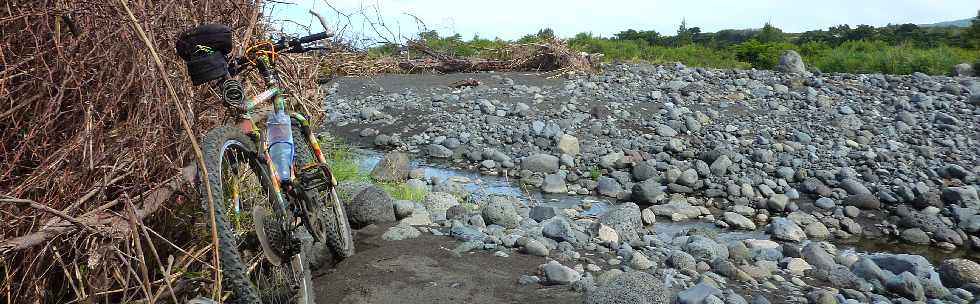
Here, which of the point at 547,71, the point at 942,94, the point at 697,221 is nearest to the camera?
the point at 697,221

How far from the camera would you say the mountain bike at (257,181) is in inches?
108

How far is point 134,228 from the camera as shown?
2334 millimetres

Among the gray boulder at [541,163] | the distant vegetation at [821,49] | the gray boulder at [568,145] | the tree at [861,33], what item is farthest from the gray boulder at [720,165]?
the tree at [861,33]

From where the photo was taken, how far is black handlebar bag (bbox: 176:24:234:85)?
2.94 meters

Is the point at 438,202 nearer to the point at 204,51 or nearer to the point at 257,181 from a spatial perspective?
the point at 257,181

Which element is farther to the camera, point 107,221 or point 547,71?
point 547,71

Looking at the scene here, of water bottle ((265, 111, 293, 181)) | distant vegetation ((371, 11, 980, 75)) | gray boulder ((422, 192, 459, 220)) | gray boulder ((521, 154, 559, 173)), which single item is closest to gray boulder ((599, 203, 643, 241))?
gray boulder ((422, 192, 459, 220))

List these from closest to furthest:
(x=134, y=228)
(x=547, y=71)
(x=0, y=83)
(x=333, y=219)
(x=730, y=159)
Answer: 1. (x=134, y=228)
2. (x=0, y=83)
3. (x=333, y=219)
4. (x=730, y=159)
5. (x=547, y=71)

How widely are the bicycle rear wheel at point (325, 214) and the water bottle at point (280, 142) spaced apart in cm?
21

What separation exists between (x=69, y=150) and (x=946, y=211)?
7711mm

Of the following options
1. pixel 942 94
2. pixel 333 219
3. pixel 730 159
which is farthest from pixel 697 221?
pixel 942 94

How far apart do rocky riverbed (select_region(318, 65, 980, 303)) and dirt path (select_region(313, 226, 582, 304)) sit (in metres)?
0.15

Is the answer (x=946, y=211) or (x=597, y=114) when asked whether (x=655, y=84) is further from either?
(x=946, y=211)

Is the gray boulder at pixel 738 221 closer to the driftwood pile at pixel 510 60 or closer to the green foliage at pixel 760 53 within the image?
the driftwood pile at pixel 510 60
